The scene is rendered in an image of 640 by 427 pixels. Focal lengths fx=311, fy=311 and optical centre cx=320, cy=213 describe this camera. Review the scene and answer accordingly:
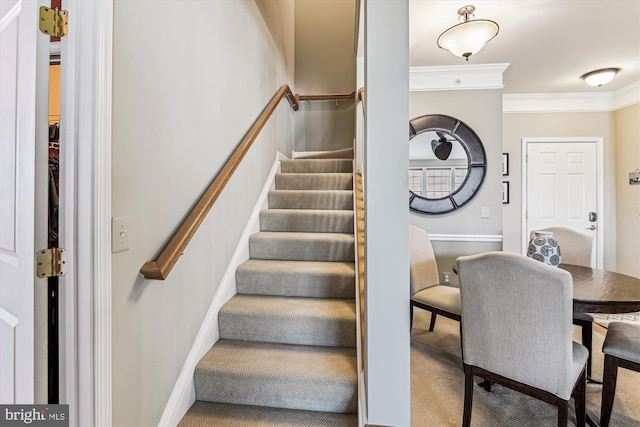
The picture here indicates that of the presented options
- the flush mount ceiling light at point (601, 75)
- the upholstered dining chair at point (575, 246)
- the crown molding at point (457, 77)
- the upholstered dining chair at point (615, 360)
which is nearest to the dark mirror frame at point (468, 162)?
the crown molding at point (457, 77)

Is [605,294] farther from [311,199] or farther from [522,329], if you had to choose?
[311,199]

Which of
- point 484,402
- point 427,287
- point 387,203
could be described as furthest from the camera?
point 427,287

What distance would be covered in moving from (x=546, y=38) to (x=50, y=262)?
386 centimetres

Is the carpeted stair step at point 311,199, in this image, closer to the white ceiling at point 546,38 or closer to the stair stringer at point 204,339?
the stair stringer at point 204,339

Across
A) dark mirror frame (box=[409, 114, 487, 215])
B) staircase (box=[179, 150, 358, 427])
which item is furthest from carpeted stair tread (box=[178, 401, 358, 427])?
dark mirror frame (box=[409, 114, 487, 215])

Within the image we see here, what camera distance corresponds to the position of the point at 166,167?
54.1 inches

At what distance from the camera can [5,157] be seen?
1006mm

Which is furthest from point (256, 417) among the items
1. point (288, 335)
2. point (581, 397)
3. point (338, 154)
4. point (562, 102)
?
point (562, 102)

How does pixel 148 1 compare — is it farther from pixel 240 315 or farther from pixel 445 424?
pixel 445 424

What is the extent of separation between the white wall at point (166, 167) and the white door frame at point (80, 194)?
3.7 inches

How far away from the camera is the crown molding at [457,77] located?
343 centimetres

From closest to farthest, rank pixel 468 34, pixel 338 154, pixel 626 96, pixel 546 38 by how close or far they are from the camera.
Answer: pixel 468 34, pixel 546 38, pixel 338 154, pixel 626 96

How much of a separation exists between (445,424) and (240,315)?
128 cm

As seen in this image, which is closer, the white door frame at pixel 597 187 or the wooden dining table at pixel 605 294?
the wooden dining table at pixel 605 294
